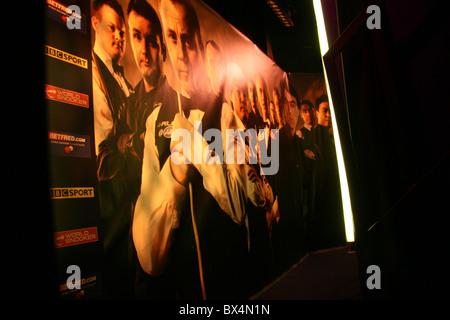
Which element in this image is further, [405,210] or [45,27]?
[45,27]

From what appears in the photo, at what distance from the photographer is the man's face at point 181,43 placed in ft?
6.61

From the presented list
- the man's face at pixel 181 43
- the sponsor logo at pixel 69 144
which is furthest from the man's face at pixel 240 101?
the sponsor logo at pixel 69 144

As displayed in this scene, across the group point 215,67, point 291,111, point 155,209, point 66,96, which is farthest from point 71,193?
point 291,111

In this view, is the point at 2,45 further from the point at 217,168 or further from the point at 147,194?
the point at 217,168

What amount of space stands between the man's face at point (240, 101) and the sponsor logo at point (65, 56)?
4.93ft

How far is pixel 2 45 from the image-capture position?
1058mm

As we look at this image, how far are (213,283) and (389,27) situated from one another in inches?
68.8

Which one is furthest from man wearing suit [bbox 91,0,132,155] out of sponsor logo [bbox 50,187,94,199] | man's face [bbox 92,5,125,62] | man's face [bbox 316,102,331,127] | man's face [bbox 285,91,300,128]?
man's face [bbox 316,102,331,127]

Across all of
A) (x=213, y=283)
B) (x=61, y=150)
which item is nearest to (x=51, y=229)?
(x=61, y=150)

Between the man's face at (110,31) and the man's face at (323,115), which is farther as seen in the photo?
the man's face at (323,115)

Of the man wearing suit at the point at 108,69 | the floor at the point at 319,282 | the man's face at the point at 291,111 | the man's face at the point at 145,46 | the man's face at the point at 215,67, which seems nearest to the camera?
the man wearing suit at the point at 108,69

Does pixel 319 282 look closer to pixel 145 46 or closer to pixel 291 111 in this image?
pixel 145 46

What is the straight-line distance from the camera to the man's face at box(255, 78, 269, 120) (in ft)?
10.9

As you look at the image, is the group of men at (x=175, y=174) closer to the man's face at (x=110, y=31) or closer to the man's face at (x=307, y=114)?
the man's face at (x=110, y=31)
